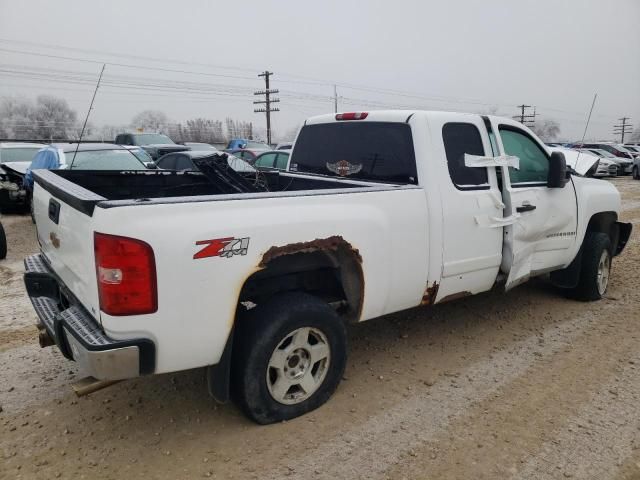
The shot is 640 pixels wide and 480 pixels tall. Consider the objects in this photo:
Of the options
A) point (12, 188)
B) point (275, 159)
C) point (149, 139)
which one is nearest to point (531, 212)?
point (275, 159)

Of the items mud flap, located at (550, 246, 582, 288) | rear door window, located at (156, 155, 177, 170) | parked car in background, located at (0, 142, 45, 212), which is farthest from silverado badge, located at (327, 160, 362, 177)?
parked car in background, located at (0, 142, 45, 212)

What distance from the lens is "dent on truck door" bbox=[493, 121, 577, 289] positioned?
419 cm

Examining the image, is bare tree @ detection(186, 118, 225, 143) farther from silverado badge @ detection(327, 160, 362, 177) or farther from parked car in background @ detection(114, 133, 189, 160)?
silverado badge @ detection(327, 160, 362, 177)

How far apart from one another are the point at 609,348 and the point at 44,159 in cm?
958

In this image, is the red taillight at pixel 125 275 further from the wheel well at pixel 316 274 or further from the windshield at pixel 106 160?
the windshield at pixel 106 160

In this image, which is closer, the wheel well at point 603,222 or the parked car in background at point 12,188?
the wheel well at point 603,222

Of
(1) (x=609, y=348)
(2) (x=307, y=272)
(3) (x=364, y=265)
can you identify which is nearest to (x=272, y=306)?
(2) (x=307, y=272)

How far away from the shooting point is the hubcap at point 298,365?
305cm

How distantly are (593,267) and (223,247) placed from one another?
4.28 meters

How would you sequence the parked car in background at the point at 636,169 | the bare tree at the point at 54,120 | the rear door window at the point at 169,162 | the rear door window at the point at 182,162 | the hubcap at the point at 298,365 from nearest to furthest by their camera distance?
the hubcap at the point at 298,365 → the rear door window at the point at 182,162 → the rear door window at the point at 169,162 → the parked car in background at the point at 636,169 → the bare tree at the point at 54,120

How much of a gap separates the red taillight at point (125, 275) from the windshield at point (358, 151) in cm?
205

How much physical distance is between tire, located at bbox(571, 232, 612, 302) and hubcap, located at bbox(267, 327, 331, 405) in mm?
3433

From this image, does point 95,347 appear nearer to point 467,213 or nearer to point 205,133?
point 467,213

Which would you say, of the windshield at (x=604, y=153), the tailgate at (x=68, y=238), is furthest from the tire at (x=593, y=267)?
the windshield at (x=604, y=153)
